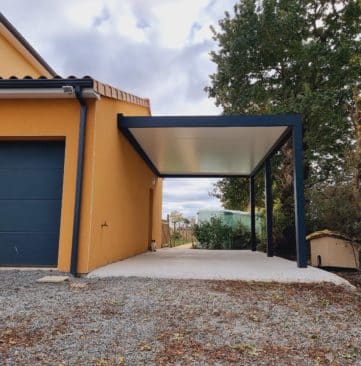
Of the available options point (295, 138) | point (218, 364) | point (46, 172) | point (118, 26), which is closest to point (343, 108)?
point (295, 138)

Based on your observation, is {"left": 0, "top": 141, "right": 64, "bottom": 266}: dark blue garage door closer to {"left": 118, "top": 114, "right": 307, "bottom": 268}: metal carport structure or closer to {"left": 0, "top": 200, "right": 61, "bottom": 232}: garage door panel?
{"left": 0, "top": 200, "right": 61, "bottom": 232}: garage door panel

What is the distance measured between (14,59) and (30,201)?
672cm

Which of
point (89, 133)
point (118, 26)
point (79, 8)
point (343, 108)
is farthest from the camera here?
point (343, 108)

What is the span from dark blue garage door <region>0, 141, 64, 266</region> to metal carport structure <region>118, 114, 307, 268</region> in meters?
1.83

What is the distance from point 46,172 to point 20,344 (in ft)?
14.0

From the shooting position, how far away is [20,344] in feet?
9.55

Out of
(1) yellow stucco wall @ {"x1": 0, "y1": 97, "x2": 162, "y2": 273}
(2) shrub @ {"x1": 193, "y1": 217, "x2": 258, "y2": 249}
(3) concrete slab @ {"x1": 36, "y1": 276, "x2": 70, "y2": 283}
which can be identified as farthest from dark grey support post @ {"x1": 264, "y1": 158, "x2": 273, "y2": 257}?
(3) concrete slab @ {"x1": 36, "y1": 276, "x2": 70, "y2": 283}

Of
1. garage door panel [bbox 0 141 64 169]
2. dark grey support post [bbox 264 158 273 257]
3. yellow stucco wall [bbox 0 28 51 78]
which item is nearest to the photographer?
garage door panel [bbox 0 141 64 169]

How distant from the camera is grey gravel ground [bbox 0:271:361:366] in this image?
2.74 m

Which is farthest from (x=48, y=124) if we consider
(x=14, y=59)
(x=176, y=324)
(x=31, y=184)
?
(x=14, y=59)

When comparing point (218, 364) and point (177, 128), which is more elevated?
point (177, 128)

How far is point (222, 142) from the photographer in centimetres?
873

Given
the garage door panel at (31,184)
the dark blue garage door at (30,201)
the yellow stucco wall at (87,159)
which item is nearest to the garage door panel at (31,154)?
the dark blue garage door at (30,201)

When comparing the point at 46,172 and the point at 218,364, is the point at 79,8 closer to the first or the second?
the point at 46,172
